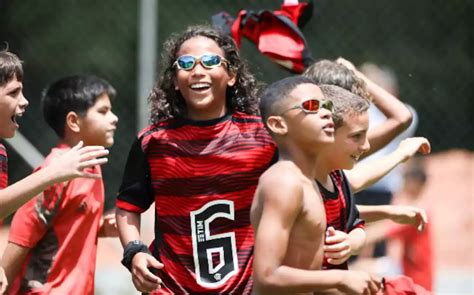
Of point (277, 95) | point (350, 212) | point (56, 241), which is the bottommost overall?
point (56, 241)

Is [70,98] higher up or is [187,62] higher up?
[187,62]

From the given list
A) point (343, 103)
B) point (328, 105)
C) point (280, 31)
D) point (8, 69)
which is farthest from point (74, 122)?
point (328, 105)

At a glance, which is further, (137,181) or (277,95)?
(137,181)

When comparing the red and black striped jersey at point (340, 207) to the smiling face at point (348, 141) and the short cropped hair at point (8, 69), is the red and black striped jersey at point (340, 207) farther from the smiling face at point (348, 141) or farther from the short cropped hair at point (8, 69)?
the short cropped hair at point (8, 69)

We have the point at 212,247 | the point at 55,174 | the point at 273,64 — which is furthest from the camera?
the point at 273,64

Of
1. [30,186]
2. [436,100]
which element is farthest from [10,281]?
[436,100]

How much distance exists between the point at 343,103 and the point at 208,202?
65cm

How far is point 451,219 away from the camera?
44.7 feet

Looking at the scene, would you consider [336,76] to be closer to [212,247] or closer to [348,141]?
[348,141]

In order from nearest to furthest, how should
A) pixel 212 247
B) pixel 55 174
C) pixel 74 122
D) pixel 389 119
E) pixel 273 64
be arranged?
pixel 55 174 < pixel 212 247 < pixel 389 119 < pixel 74 122 < pixel 273 64

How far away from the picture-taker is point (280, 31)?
554cm

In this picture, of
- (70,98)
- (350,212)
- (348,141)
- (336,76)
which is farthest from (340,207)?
(70,98)

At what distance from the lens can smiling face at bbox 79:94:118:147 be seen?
18.1 ft

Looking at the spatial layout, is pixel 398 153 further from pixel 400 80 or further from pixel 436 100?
pixel 400 80
